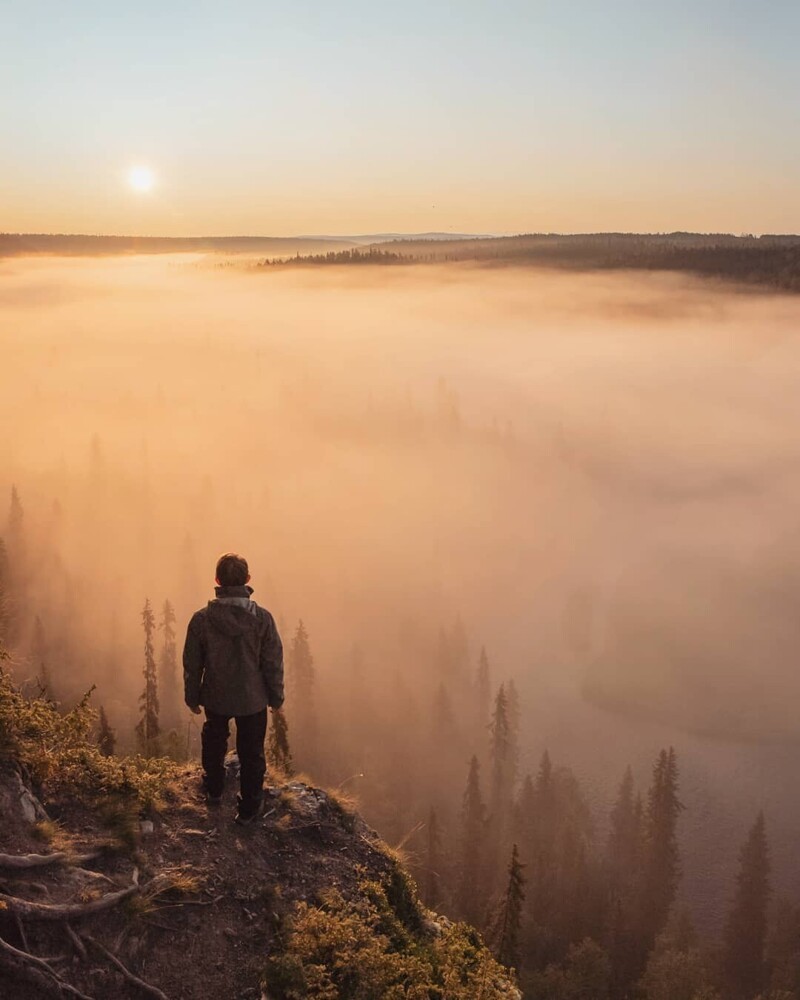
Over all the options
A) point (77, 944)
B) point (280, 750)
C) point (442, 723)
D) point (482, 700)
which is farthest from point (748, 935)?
point (77, 944)

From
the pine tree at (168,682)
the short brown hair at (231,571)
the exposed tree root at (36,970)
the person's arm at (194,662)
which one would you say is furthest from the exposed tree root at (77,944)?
the pine tree at (168,682)

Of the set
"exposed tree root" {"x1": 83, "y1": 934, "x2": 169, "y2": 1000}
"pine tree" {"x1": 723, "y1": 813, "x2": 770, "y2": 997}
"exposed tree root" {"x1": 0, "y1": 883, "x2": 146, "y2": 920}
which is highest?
"exposed tree root" {"x1": 0, "y1": 883, "x2": 146, "y2": 920}

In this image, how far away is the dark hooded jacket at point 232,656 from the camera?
12.7 meters

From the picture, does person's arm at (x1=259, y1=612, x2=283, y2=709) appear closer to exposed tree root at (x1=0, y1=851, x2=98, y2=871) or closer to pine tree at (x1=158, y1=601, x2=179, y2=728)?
exposed tree root at (x1=0, y1=851, x2=98, y2=871)

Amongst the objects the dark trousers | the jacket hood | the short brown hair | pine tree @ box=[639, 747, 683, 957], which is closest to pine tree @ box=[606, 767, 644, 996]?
pine tree @ box=[639, 747, 683, 957]

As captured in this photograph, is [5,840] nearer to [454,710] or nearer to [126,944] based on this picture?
[126,944]

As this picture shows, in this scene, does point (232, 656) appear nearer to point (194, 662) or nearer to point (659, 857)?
point (194, 662)

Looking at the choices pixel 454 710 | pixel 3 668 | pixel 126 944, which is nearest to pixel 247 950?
pixel 126 944

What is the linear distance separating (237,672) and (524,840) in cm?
13251

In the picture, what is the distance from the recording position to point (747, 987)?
322 feet

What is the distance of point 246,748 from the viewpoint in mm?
13336

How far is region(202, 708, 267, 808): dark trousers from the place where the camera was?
1328cm

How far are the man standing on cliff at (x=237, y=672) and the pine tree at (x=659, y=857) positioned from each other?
116 metres

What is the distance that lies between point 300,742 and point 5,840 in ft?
506
